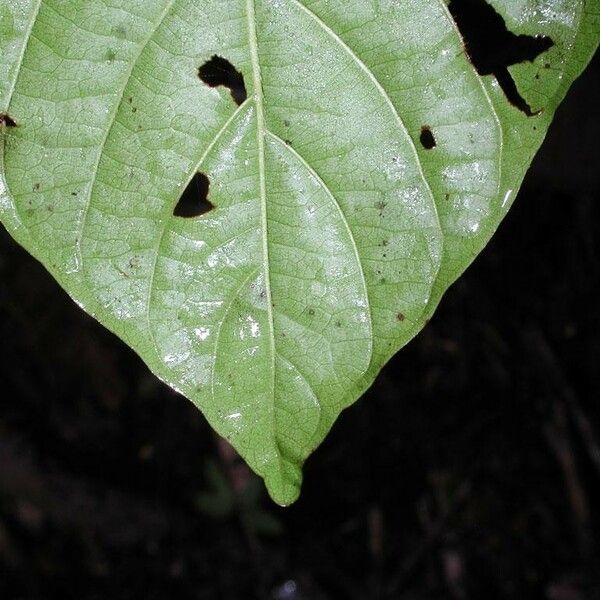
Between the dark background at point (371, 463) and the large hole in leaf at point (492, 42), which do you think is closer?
the large hole in leaf at point (492, 42)

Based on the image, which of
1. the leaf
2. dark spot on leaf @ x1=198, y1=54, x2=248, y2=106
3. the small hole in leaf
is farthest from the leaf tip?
dark spot on leaf @ x1=198, y1=54, x2=248, y2=106

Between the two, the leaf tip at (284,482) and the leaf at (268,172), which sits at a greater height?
the leaf at (268,172)

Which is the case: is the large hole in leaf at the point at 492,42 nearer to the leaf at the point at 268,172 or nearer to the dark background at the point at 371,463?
the leaf at the point at 268,172

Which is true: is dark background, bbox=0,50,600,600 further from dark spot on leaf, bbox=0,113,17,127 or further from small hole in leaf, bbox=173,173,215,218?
dark spot on leaf, bbox=0,113,17,127

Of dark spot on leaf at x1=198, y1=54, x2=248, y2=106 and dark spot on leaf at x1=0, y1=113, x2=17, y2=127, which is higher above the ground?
dark spot on leaf at x1=198, y1=54, x2=248, y2=106

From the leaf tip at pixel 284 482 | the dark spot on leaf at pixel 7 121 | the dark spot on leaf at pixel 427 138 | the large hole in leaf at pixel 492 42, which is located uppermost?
the large hole in leaf at pixel 492 42

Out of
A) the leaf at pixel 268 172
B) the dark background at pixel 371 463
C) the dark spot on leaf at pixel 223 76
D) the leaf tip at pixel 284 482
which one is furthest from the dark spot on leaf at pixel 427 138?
the dark background at pixel 371 463

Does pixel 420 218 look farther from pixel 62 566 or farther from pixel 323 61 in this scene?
pixel 62 566
